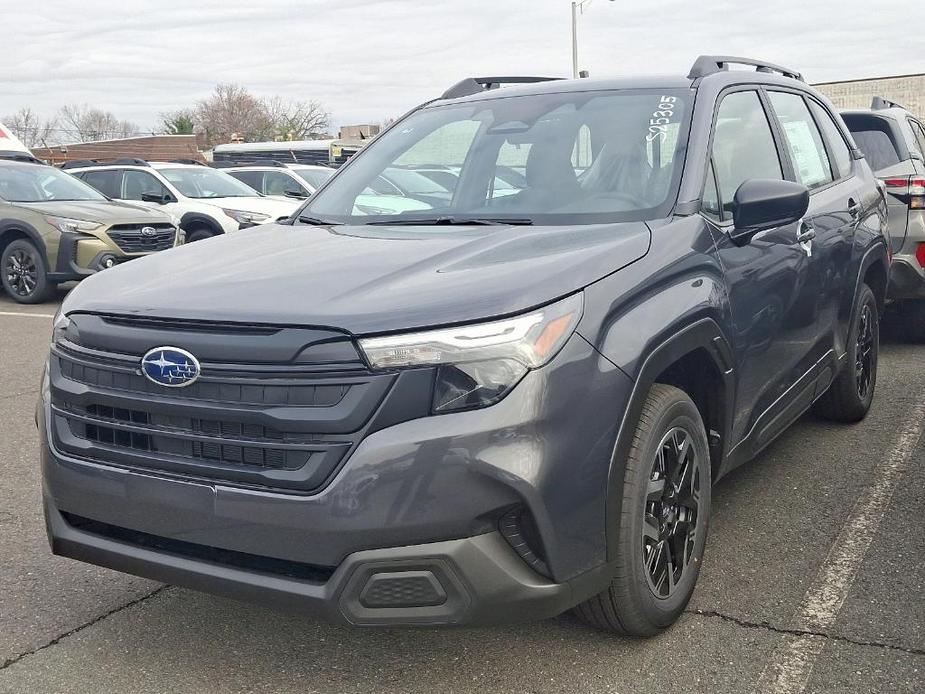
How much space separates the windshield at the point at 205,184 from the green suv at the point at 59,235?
2.40m

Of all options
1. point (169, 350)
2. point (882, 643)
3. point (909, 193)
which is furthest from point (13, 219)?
point (882, 643)

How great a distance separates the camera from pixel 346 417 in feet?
8.47

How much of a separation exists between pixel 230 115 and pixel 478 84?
271 ft

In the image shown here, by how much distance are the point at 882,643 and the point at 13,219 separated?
11177mm

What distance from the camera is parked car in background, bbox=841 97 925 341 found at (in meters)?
7.43

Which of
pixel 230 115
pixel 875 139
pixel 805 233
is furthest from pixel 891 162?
pixel 230 115

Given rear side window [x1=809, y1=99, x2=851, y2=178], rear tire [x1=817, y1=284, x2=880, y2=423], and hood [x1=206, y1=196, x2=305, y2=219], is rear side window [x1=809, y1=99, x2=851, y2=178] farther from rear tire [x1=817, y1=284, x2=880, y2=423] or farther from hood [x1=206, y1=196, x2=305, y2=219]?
hood [x1=206, y1=196, x2=305, y2=219]

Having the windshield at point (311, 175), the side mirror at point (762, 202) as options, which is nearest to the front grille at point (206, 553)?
the side mirror at point (762, 202)

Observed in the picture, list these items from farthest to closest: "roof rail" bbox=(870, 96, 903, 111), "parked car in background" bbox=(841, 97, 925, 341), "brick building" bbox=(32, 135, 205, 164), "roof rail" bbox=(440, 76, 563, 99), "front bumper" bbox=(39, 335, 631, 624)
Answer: "brick building" bbox=(32, 135, 205, 164), "roof rail" bbox=(870, 96, 903, 111), "parked car in background" bbox=(841, 97, 925, 341), "roof rail" bbox=(440, 76, 563, 99), "front bumper" bbox=(39, 335, 631, 624)

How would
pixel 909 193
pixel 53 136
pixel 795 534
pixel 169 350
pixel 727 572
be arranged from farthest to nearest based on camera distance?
pixel 53 136
pixel 909 193
pixel 795 534
pixel 727 572
pixel 169 350

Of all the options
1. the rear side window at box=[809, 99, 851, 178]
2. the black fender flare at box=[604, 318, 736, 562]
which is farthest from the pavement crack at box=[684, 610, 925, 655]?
the rear side window at box=[809, 99, 851, 178]

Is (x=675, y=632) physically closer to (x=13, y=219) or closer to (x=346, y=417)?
(x=346, y=417)

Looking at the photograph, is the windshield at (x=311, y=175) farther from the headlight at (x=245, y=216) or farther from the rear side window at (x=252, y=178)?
the headlight at (x=245, y=216)

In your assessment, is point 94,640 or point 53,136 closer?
point 94,640
